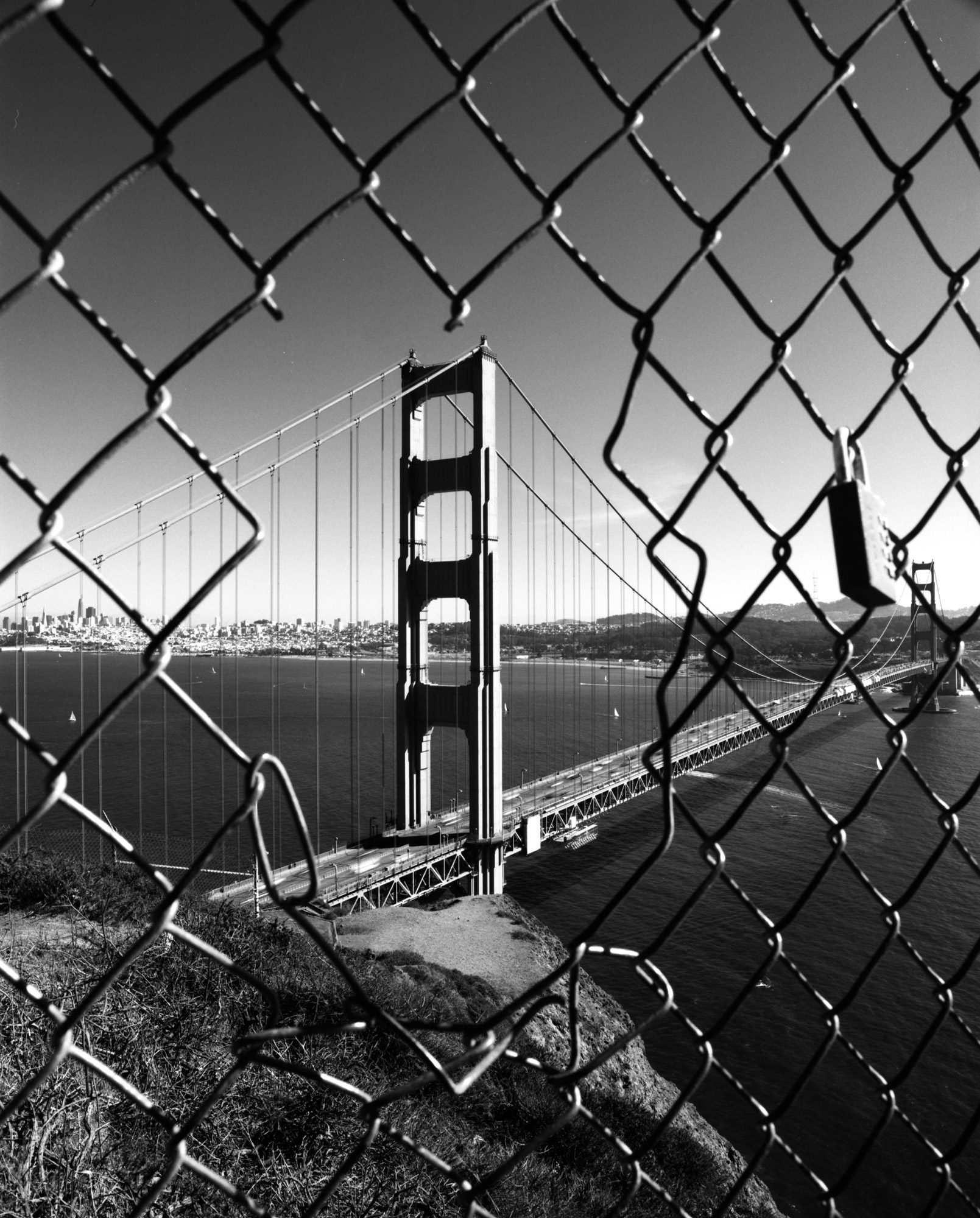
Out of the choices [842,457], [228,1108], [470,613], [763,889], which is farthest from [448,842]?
[842,457]

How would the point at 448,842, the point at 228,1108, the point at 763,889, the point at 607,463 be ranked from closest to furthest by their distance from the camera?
the point at 607,463
the point at 228,1108
the point at 448,842
the point at 763,889

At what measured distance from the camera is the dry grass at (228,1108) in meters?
2.09

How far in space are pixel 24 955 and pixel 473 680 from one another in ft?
33.5

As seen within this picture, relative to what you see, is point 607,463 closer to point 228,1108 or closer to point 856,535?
point 856,535

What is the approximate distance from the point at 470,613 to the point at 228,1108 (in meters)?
11.4

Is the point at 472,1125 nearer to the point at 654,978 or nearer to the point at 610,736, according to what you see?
the point at 654,978

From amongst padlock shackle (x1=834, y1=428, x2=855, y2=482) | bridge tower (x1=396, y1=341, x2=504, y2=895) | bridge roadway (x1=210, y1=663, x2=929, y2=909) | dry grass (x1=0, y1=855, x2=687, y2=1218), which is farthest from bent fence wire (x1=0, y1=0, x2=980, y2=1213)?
bridge tower (x1=396, y1=341, x2=504, y2=895)

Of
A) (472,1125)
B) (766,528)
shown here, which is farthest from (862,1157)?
(472,1125)

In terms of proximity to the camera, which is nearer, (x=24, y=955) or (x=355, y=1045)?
(x=24, y=955)

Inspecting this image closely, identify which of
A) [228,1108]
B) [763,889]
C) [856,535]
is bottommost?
[763,889]

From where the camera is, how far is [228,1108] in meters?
3.01

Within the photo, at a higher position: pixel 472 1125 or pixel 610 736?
pixel 472 1125

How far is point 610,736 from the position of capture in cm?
3791

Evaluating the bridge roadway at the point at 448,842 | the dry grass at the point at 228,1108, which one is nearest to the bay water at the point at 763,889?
the dry grass at the point at 228,1108
